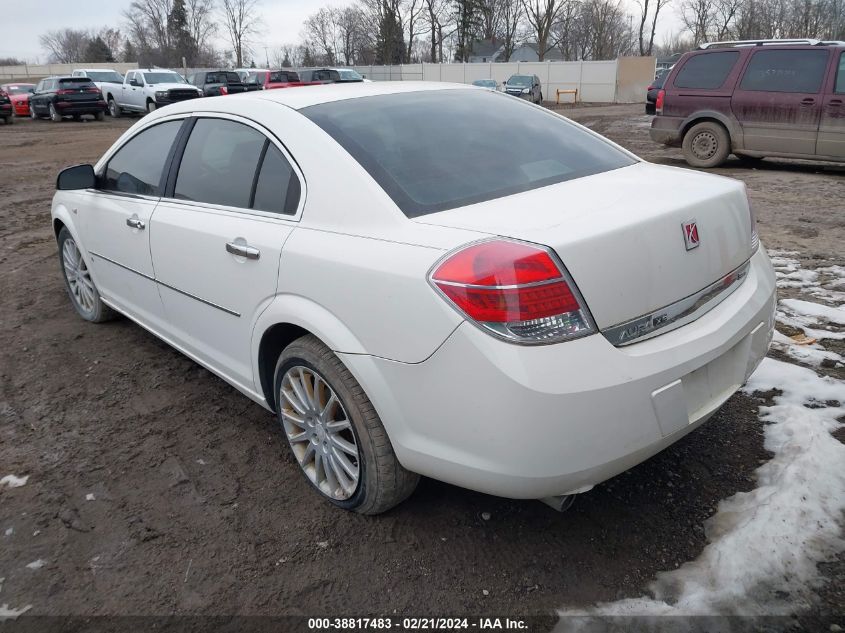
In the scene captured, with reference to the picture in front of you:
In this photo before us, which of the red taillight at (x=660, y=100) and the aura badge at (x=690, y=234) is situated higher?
the red taillight at (x=660, y=100)

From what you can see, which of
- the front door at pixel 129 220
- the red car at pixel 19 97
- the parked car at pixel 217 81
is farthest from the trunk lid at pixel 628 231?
the red car at pixel 19 97

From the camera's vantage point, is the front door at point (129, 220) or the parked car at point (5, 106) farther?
the parked car at point (5, 106)

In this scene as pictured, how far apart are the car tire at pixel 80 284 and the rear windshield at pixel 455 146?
106 inches

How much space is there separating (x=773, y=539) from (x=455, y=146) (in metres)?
1.88

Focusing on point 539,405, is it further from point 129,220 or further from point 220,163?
point 129,220

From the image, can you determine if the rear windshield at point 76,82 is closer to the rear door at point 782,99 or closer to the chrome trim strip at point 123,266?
the rear door at point 782,99

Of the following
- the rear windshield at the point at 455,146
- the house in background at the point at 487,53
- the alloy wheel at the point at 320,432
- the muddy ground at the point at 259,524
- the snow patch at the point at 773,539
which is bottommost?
the muddy ground at the point at 259,524

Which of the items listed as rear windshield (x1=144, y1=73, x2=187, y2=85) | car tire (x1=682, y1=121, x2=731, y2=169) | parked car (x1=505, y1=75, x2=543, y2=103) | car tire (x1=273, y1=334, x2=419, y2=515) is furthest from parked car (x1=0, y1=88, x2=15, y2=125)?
car tire (x1=273, y1=334, x2=419, y2=515)

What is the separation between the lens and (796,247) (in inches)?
233

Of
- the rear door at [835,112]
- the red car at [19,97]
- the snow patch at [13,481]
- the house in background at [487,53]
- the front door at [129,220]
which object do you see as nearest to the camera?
the snow patch at [13,481]

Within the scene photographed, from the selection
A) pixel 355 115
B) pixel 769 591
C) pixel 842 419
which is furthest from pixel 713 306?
pixel 355 115

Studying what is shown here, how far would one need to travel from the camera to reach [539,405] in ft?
6.21

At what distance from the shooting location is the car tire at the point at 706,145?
33.1ft

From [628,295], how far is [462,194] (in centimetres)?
72
